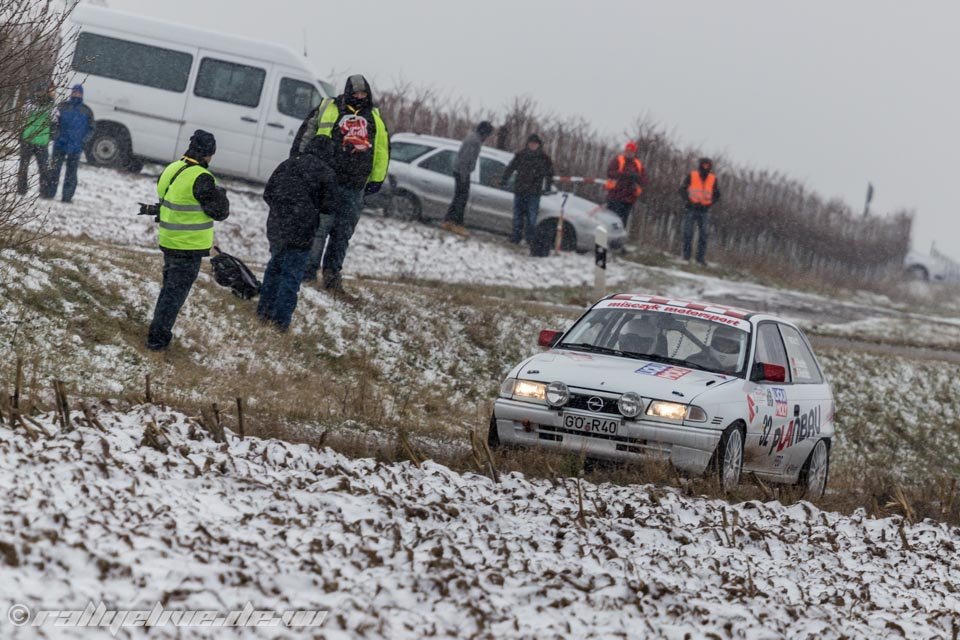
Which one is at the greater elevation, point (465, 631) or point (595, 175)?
point (595, 175)

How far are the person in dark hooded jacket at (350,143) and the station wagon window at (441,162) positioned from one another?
1015cm

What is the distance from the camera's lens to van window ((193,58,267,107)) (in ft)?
76.7

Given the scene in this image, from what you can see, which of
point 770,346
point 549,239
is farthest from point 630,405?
point 549,239

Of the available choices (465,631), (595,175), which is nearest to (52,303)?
(465,631)

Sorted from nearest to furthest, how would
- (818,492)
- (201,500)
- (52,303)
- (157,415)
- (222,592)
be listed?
(222,592) < (201,500) < (157,415) < (818,492) < (52,303)

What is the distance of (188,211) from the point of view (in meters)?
12.3

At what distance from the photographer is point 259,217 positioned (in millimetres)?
22672

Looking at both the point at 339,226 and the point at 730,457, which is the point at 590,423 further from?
the point at 339,226

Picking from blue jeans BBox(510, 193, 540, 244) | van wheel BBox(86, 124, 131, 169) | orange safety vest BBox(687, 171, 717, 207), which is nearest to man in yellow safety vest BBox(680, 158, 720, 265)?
orange safety vest BBox(687, 171, 717, 207)

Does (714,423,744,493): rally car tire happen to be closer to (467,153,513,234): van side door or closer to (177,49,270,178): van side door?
(177,49,270,178): van side door

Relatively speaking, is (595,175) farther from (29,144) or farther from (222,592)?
(222,592)

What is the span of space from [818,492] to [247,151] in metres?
14.2

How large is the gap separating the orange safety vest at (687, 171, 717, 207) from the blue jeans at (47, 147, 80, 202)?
39.4 ft

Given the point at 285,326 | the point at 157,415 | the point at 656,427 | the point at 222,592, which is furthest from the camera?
the point at 285,326
